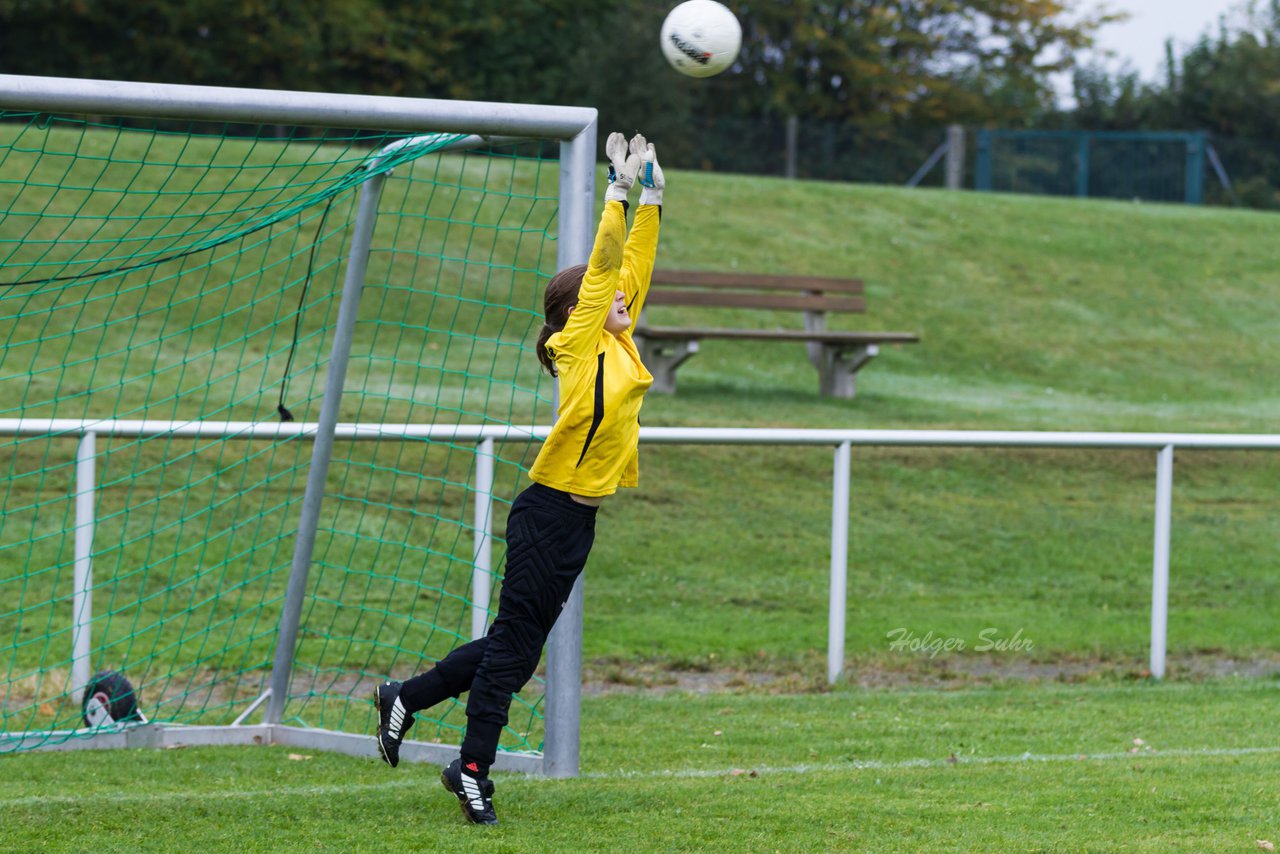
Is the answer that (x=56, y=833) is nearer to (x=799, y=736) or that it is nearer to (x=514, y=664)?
(x=514, y=664)

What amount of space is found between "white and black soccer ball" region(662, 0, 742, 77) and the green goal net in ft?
2.55

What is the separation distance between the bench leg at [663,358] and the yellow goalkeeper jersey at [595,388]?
28.4ft

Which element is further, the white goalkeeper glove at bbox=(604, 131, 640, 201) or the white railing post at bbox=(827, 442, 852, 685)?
the white railing post at bbox=(827, 442, 852, 685)

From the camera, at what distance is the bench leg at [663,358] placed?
43.3ft

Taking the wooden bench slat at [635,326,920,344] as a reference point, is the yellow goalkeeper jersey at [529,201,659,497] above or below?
below

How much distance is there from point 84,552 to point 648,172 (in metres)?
3.65

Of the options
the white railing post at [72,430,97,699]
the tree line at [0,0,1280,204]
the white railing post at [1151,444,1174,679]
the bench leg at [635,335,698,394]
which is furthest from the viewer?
the tree line at [0,0,1280,204]

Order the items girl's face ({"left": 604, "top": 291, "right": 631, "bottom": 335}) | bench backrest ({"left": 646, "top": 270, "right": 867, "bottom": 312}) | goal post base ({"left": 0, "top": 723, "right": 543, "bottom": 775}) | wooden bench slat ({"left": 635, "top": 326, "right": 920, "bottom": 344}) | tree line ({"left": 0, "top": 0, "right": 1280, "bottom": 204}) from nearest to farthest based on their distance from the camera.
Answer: girl's face ({"left": 604, "top": 291, "right": 631, "bottom": 335}), goal post base ({"left": 0, "top": 723, "right": 543, "bottom": 775}), wooden bench slat ({"left": 635, "top": 326, "right": 920, "bottom": 344}), bench backrest ({"left": 646, "top": 270, "right": 867, "bottom": 312}), tree line ({"left": 0, "top": 0, "right": 1280, "bottom": 204})

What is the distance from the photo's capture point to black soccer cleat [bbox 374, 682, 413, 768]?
187 inches

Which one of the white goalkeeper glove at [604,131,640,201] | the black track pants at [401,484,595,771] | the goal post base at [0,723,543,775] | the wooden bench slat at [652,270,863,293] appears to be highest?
the wooden bench slat at [652,270,863,293]

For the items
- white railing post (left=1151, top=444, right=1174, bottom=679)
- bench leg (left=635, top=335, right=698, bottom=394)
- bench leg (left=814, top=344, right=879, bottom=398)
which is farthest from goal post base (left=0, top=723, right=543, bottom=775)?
bench leg (left=814, top=344, right=879, bottom=398)

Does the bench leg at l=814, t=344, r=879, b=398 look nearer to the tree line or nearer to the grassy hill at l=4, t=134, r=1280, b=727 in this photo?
the grassy hill at l=4, t=134, r=1280, b=727

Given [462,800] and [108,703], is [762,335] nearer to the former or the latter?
[108,703]

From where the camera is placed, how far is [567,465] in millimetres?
4434
